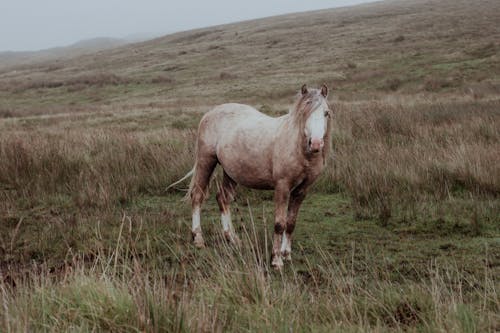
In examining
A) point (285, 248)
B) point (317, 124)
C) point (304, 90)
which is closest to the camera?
point (317, 124)

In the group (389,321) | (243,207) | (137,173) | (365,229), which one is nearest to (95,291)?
(389,321)

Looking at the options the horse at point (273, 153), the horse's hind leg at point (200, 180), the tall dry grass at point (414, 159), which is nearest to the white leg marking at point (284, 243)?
the horse at point (273, 153)

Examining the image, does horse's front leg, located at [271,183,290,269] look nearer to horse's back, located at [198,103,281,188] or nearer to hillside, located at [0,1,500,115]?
horse's back, located at [198,103,281,188]

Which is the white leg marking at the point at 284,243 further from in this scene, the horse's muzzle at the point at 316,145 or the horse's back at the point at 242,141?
the horse's muzzle at the point at 316,145

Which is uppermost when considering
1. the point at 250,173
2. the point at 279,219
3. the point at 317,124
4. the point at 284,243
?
the point at 317,124

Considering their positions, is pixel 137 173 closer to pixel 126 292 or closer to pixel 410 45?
pixel 126 292

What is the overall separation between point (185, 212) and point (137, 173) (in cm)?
204

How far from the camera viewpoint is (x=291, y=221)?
5457mm

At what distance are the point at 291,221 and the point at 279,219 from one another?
0.86ft

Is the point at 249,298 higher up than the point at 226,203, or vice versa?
the point at 249,298

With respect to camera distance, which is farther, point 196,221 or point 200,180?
point 200,180

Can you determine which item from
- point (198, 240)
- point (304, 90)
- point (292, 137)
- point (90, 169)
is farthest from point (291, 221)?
point (90, 169)

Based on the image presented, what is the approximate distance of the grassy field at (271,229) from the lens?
3129mm

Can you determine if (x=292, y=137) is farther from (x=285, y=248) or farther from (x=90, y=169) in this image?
(x=90, y=169)
